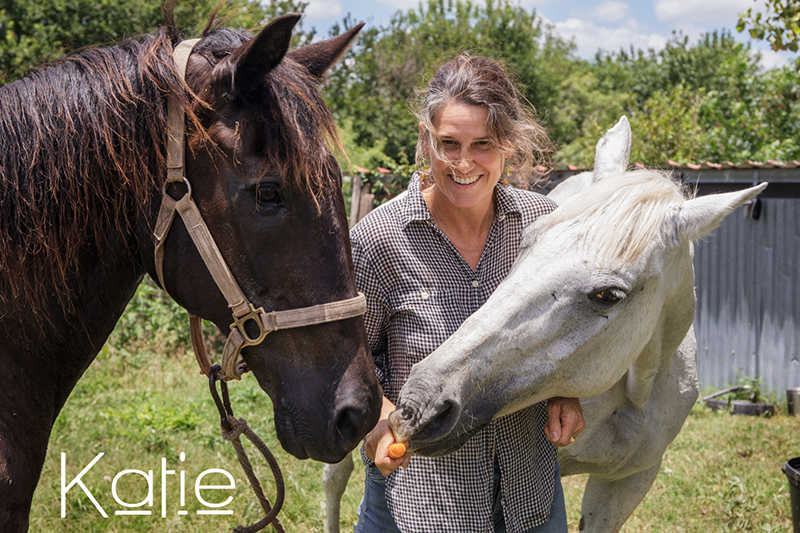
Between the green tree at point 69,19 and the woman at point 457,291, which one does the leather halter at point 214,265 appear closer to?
the woman at point 457,291

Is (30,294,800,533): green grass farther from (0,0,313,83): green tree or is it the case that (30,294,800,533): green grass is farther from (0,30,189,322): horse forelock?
(0,0,313,83): green tree

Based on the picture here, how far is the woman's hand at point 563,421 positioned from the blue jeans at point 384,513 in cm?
21

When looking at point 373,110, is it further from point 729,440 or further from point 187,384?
point 729,440

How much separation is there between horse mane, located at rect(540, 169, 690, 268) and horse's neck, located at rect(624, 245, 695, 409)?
0.18m

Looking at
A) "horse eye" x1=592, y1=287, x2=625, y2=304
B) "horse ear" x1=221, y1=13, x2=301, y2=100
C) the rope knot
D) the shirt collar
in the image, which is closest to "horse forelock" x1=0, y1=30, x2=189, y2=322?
"horse ear" x1=221, y1=13, x2=301, y2=100

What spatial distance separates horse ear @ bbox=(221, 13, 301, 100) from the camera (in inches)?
53.7

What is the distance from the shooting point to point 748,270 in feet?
24.3

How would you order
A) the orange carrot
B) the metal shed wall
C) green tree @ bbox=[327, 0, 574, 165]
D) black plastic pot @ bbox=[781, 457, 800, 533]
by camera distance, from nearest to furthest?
the orange carrot
black plastic pot @ bbox=[781, 457, 800, 533]
the metal shed wall
green tree @ bbox=[327, 0, 574, 165]

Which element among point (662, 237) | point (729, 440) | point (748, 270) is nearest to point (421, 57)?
point (748, 270)

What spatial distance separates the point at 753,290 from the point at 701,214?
259 inches

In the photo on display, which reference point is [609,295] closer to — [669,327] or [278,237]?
[669,327]

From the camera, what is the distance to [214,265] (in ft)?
4.80

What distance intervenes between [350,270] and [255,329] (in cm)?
29

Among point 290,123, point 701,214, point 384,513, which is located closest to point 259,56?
point 290,123
